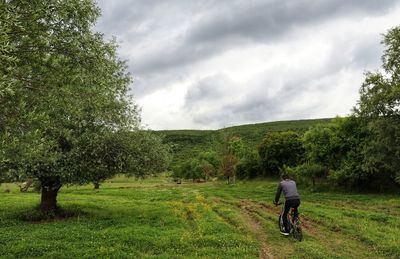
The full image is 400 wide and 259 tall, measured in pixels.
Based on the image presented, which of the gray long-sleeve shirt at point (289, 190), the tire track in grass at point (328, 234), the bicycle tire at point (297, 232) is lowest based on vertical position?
the tire track in grass at point (328, 234)

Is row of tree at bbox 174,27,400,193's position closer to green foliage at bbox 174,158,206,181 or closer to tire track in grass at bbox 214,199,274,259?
tire track in grass at bbox 214,199,274,259

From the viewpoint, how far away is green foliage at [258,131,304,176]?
97500mm

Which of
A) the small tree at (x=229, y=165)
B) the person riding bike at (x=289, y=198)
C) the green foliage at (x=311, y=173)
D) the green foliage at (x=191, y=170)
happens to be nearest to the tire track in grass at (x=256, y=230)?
the person riding bike at (x=289, y=198)

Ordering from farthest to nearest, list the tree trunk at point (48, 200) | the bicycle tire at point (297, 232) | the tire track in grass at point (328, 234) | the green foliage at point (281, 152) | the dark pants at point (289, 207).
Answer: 1. the green foliage at point (281, 152)
2. the tree trunk at point (48, 200)
3. the dark pants at point (289, 207)
4. the bicycle tire at point (297, 232)
5. the tire track in grass at point (328, 234)

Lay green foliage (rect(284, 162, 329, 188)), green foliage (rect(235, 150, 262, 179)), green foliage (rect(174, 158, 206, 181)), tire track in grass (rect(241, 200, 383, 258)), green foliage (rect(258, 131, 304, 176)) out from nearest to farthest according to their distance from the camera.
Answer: tire track in grass (rect(241, 200, 383, 258)) → green foliage (rect(284, 162, 329, 188)) → green foliage (rect(258, 131, 304, 176)) → green foliage (rect(235, 150, 262, 179)) → green foliage (rect(174, 158, 206, 181))

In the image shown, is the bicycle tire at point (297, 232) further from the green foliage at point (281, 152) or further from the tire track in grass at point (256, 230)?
the green foliage at point (281, 152)

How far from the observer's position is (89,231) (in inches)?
1046

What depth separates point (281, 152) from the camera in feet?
321

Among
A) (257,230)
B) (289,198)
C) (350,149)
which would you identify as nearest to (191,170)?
(350,149)

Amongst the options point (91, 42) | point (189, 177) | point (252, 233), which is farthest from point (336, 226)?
point (189, 177)

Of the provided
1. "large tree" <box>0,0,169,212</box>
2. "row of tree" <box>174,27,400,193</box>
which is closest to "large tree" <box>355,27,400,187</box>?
"row of tree" <box>174,27,400,193</box>

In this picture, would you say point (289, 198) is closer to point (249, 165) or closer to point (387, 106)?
point (387, 106)

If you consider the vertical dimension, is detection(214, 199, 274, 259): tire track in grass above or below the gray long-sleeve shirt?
below

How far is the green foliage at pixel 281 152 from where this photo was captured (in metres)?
97.5
